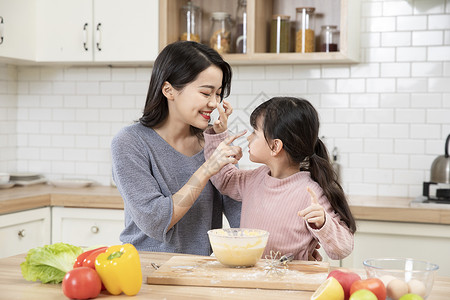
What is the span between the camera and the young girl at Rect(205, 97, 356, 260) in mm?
2043

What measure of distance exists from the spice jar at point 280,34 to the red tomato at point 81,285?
2390mm

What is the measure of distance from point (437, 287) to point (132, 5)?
9.02ft

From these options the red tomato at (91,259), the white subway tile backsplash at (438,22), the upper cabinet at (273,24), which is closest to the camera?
the red tomato at (91,259)

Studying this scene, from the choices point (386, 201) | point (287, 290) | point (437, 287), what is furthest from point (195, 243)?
point (386, 201)

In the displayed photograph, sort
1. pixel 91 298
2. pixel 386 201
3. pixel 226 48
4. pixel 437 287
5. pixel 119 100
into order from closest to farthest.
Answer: pixel 91 298 → pixel 437 287 → pixel 386 201 → pixel 226 48 → pixel 119 100

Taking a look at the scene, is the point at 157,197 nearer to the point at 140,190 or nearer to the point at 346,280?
the point at 140,190

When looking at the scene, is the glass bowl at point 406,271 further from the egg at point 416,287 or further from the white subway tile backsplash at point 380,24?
the white subway tile backsplash at point 380,24

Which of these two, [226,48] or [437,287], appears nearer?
[437,287]

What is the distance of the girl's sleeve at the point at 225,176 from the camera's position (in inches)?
92.0

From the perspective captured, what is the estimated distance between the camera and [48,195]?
3719 millimetres

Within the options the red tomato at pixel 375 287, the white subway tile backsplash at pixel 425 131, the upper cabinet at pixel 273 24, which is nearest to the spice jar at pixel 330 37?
the upper cabinet at pixel 273 24

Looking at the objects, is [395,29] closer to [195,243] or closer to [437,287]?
[195,243]

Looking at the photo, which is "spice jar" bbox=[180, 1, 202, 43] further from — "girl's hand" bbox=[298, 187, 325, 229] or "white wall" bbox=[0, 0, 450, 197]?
"girl's hand" bbox=[298, 187, 325, 229]

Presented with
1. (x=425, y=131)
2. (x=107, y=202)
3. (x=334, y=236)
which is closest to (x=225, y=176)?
(x=334, y=236)
